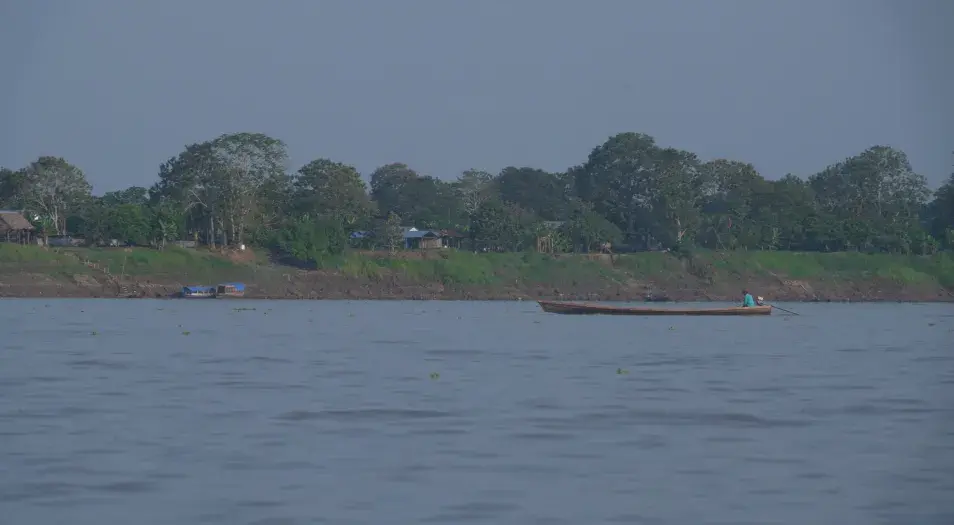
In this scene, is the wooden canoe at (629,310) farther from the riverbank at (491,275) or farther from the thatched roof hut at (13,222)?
the thatched roof hut at (13,222)

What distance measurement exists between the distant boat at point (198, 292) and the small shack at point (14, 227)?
17849 millimetres

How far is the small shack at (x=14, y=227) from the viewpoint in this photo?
9619cm

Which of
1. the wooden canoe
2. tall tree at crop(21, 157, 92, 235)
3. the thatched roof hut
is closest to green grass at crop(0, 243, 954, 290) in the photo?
the thatched roof hut

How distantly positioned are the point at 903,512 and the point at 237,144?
89437mm

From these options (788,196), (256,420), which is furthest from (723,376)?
(788,196)

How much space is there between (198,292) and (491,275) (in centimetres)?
2025

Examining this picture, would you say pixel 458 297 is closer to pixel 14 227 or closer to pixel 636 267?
pixel 636 267

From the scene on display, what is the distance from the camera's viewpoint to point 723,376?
32.4 m

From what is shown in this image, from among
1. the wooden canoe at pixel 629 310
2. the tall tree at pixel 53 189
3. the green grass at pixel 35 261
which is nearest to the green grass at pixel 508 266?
the green grass at pixel 35 261

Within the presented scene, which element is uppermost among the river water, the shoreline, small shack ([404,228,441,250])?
small shack ([404,228,441,250])

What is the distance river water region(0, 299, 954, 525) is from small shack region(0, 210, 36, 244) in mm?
55742

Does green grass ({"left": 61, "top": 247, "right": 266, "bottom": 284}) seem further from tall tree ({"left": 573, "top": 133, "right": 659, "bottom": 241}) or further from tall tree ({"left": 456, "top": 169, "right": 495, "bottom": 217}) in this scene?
tall tree ({"left": 456, "top": 169, "right": 495, "bottom": 217})

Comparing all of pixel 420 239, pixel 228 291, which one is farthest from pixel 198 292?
pixel 420 239

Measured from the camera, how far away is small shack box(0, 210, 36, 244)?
9619cm
